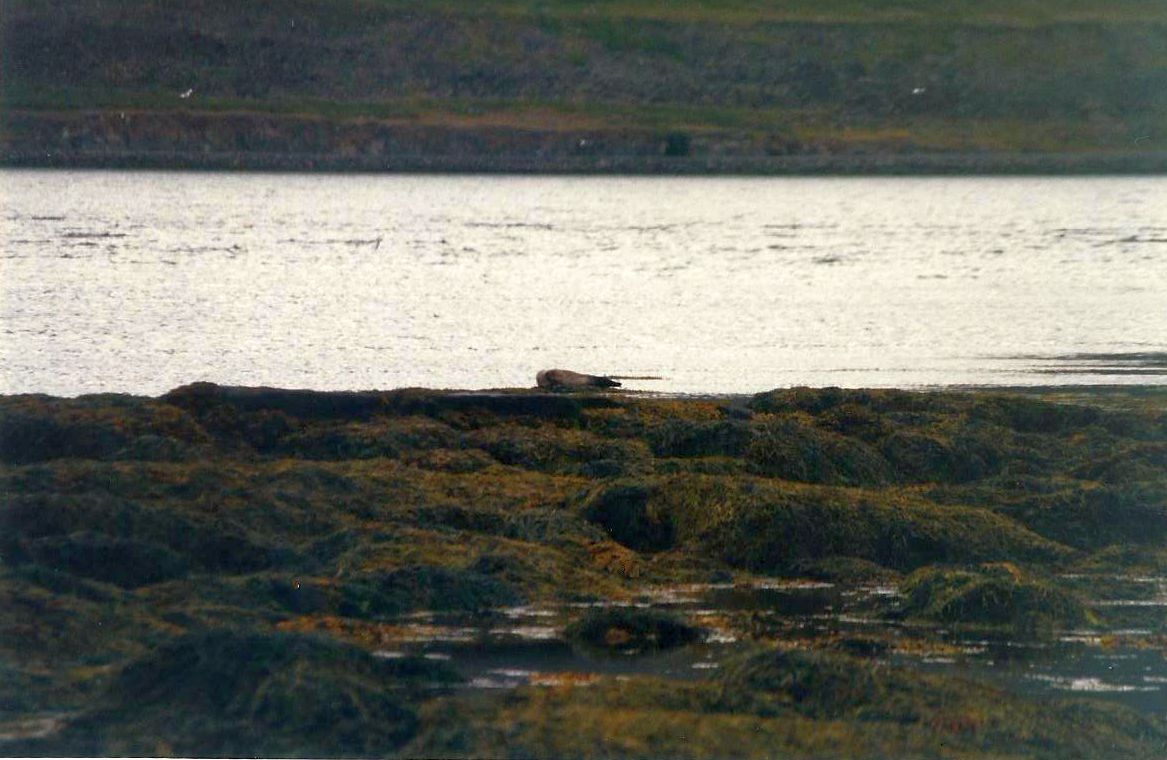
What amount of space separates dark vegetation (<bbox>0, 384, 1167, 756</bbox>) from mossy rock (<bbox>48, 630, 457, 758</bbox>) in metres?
0.02

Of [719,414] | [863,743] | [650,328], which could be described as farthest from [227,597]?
[650,328]

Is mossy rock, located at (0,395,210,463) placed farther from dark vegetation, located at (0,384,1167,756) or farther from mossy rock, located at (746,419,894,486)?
mossy rock, located at (746,419,894,486)

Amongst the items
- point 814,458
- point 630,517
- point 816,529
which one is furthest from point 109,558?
point 814,458

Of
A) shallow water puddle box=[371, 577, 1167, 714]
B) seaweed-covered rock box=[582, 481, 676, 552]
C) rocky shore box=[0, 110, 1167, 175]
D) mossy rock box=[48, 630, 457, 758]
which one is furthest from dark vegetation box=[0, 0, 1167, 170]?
mossy rock box=[48, 630, 457, 758]

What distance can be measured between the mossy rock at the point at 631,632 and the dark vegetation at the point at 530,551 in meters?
0.02

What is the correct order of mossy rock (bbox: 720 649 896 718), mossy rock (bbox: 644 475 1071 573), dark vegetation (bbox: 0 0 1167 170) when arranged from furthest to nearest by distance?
dark vegetation (bbox: 0 0 1167 170) < mossy rock (bbox: 644 475 1071 573) < mossy rock (bbox: 720 649 896 718)

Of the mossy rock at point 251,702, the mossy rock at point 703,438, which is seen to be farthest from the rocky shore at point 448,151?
the mossy rock at point 251,702

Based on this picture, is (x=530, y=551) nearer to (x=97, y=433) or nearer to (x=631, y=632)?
(x=631, y=632)

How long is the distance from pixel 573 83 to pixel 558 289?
55.4 metres

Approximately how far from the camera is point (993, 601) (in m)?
10.4

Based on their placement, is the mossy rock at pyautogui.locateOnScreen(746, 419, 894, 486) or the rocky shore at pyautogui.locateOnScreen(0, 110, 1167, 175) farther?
the rocky shore at pyautogui.locateOnScreen(0, 110, 1167, 175)

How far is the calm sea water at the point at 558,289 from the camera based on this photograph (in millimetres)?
21766

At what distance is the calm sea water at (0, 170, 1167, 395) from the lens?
2177cm

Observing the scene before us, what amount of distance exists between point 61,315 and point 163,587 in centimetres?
1700
